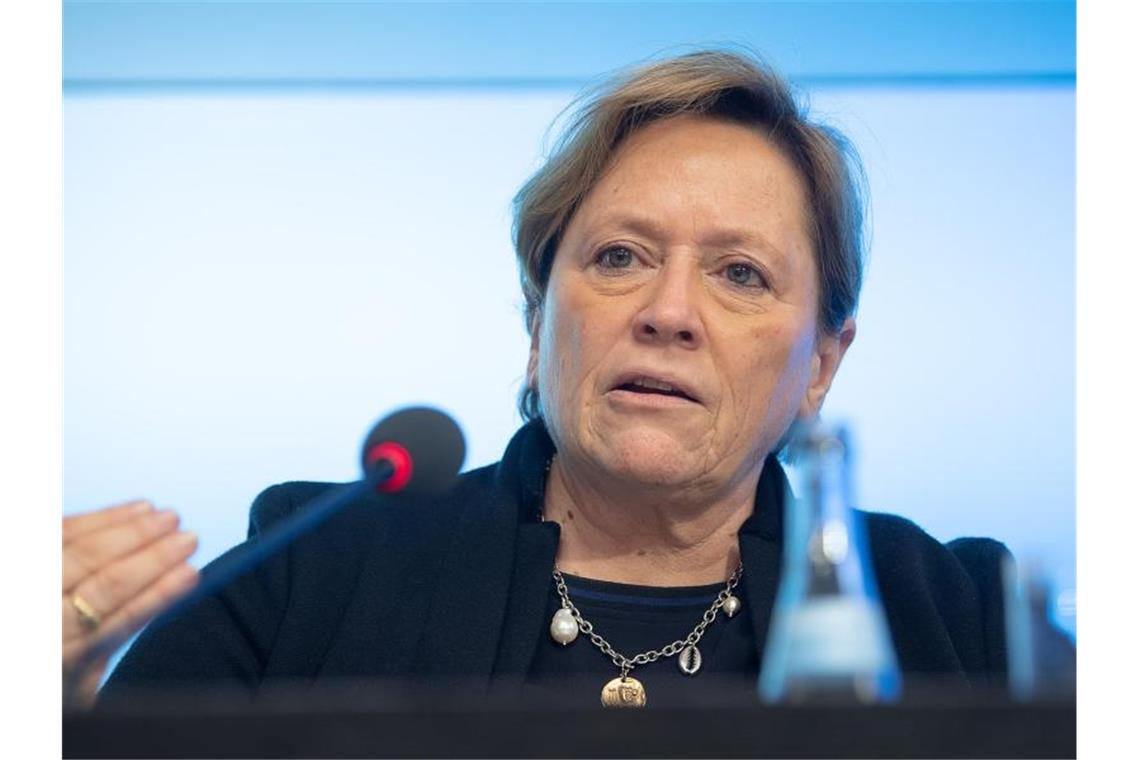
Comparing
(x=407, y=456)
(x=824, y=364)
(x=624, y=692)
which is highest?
(x=824, y=364)

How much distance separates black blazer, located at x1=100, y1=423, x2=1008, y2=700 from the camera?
1642 mm

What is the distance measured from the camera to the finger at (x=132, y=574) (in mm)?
1084

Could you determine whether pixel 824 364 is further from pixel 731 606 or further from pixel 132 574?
pixel 132 574

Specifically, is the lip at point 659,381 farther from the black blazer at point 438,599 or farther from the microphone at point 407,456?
the microphone at point 407,456

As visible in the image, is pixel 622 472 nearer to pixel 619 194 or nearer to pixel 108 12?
pixel 619 194

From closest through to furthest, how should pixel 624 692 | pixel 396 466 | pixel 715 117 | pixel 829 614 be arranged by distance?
pixel 829 614, pixel 396 466, pixel 624 692, pixel 715 117

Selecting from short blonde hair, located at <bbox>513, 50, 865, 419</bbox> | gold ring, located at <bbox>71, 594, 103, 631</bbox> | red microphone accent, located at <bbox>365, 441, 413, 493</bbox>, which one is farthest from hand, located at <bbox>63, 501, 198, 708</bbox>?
short blonde hair, located at <bbox>513, 50, 865, 419</bbox>

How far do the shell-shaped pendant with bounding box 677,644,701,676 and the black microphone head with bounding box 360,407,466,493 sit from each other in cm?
49

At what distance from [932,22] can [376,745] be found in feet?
7.49

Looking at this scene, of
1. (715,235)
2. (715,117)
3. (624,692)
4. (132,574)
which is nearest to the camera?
(132,574)

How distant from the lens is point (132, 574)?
1084 millimetres

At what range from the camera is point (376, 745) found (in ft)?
2.50

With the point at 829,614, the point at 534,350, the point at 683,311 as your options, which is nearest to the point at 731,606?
the point at 683,311

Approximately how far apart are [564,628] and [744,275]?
558 mm
